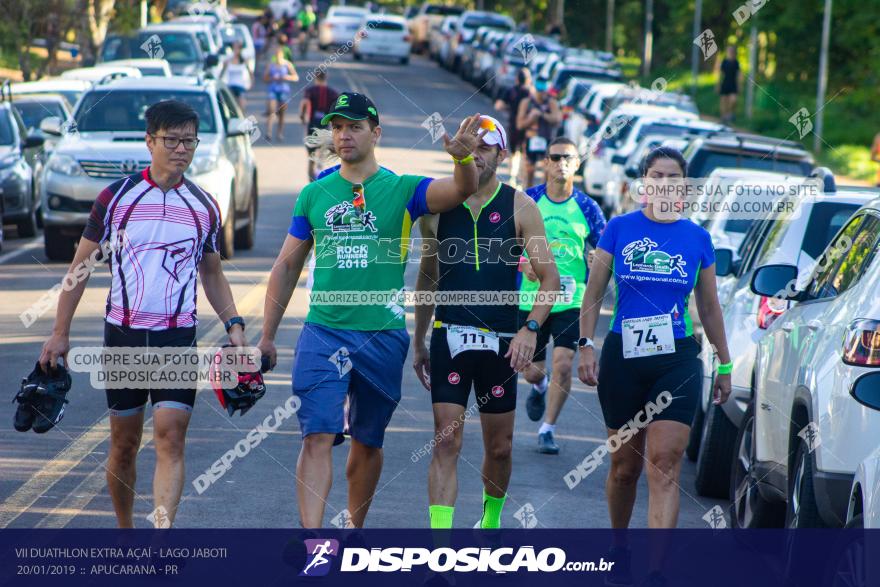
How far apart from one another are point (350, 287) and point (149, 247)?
0.90 meters

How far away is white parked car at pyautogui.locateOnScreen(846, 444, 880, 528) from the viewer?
5074mm

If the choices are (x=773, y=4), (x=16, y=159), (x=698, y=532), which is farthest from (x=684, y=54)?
(x=698, y=532)

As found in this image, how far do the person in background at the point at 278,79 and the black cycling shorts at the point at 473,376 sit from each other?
23.0 metres

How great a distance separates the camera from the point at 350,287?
265 inches

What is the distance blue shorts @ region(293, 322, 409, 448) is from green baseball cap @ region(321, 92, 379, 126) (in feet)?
3.08

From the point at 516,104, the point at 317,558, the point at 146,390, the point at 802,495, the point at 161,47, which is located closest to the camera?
the point at 802,495

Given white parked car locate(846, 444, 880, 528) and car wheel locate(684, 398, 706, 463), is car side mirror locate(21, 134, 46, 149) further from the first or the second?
white parked car locate(846, 444, 880, 528)

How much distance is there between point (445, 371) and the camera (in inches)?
279

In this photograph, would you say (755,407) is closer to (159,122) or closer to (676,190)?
(676,190)

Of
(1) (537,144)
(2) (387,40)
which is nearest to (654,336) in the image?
(1) (537,144)

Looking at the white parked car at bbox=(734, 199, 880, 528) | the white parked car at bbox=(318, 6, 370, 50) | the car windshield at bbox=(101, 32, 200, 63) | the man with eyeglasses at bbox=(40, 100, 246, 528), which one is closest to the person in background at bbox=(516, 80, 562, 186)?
the car windshield at bbox=(101, 32, 200, 63)

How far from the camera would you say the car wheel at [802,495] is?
243 inches

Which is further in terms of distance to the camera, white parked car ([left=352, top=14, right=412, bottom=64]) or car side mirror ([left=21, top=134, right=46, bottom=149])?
white parked car ([left=352, top=14, right=412, bottom=64])

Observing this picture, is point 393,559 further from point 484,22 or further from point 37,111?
point 484,22
